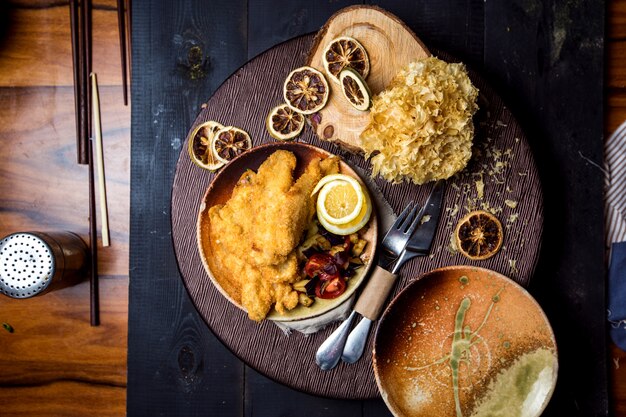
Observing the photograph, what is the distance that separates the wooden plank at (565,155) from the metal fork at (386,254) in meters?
0.85

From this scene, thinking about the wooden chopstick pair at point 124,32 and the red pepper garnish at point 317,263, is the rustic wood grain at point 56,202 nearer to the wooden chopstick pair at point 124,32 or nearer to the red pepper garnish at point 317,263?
the wooden chopstick pair at point 124,32

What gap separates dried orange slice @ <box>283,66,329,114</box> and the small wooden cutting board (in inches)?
1.6

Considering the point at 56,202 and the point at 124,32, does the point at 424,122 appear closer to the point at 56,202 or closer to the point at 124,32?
the point at 124,32

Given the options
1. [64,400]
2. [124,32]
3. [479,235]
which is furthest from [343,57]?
[64,400]

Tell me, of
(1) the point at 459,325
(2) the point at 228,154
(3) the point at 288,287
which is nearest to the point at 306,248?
(3) the point at 288,287

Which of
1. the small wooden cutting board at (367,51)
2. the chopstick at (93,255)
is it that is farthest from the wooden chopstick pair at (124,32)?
the small wooden cutting board at (367,51)

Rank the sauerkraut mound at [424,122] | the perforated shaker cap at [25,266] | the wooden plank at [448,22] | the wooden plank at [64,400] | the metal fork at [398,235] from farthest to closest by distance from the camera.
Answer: the wooden plank at [64,400] < the wooden plank at [448,22] < the perforated shaker cap at [25,266] < the metal fork at [398,235] < the sauerkraut mound at [424,122]

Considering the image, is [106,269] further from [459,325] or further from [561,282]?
[561,282]

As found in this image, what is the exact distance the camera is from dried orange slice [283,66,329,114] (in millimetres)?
3043

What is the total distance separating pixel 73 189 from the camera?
3.62 meters

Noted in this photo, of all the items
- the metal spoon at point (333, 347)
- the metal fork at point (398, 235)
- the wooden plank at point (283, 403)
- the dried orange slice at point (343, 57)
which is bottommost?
the wooden plank at point (283, 403)

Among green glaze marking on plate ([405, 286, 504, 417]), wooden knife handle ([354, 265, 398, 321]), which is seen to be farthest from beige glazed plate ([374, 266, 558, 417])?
wooden knife handle ([354, 265, 398, 321])

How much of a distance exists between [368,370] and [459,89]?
61.6 inches

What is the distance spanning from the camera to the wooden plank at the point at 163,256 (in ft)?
11.0
